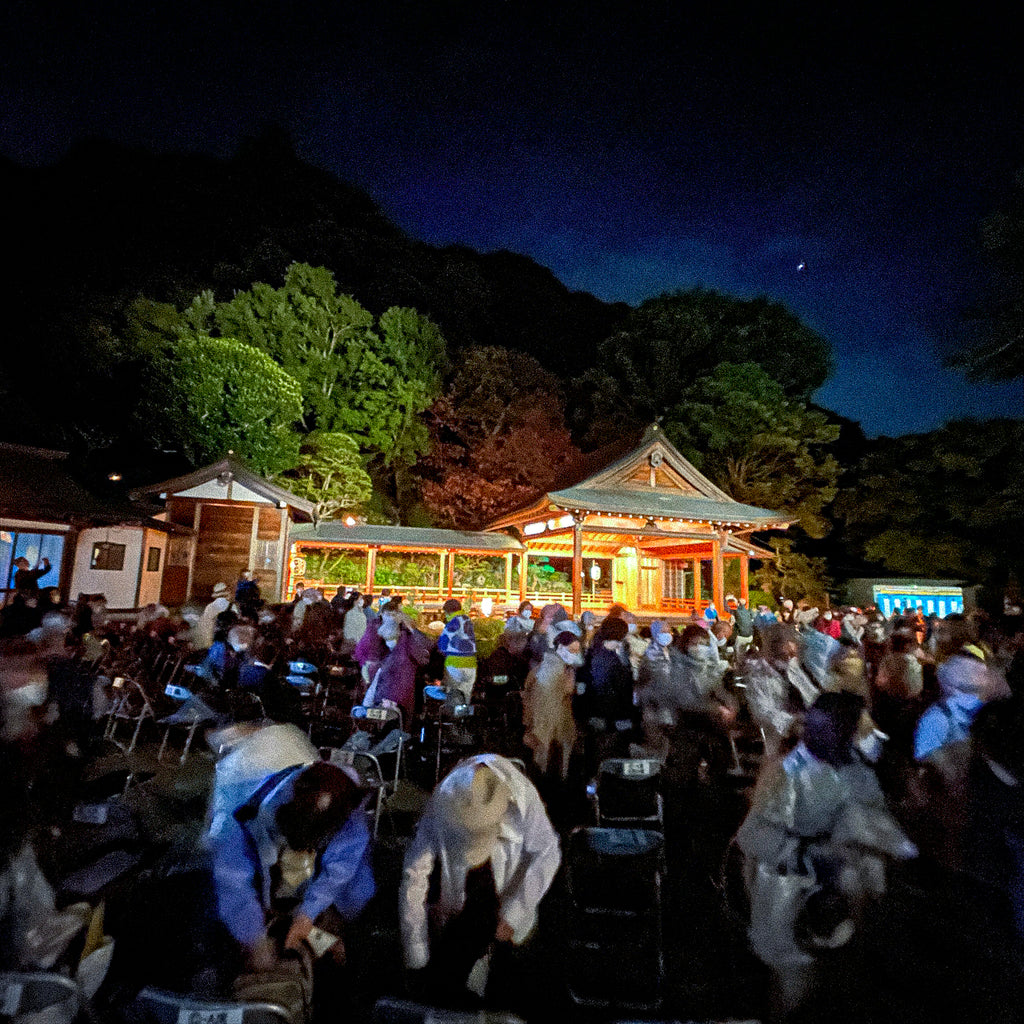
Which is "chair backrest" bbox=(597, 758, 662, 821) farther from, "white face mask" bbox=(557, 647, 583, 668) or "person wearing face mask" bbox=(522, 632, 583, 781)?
"white face mask" bbox=(557, 647, 583, 668)

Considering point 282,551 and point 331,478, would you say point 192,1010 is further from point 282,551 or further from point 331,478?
point 331,478

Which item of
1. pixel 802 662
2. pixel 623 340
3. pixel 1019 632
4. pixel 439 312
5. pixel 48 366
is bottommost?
pixel 802 662

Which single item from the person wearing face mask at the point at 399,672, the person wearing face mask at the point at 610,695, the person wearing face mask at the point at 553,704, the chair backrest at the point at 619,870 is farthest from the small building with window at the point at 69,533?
the chair backrest at the point at 619,870

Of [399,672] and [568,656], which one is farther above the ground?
[568,656]

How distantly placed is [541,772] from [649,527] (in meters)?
14.3

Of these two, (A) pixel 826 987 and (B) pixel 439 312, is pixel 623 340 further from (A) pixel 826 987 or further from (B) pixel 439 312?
(A) pixel 826 987

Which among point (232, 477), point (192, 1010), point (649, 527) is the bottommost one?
point (192, 1010)

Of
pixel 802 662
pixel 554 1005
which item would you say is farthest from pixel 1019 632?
pixel 554 1005

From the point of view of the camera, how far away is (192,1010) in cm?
149

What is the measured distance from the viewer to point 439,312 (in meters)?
33.7

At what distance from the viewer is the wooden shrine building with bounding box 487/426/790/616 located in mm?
18156

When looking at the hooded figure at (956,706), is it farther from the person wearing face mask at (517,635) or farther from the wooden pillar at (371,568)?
the wooden pillar at (371,568)

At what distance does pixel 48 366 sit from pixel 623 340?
24.4 m

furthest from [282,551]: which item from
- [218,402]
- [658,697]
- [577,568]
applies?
[658,697]
